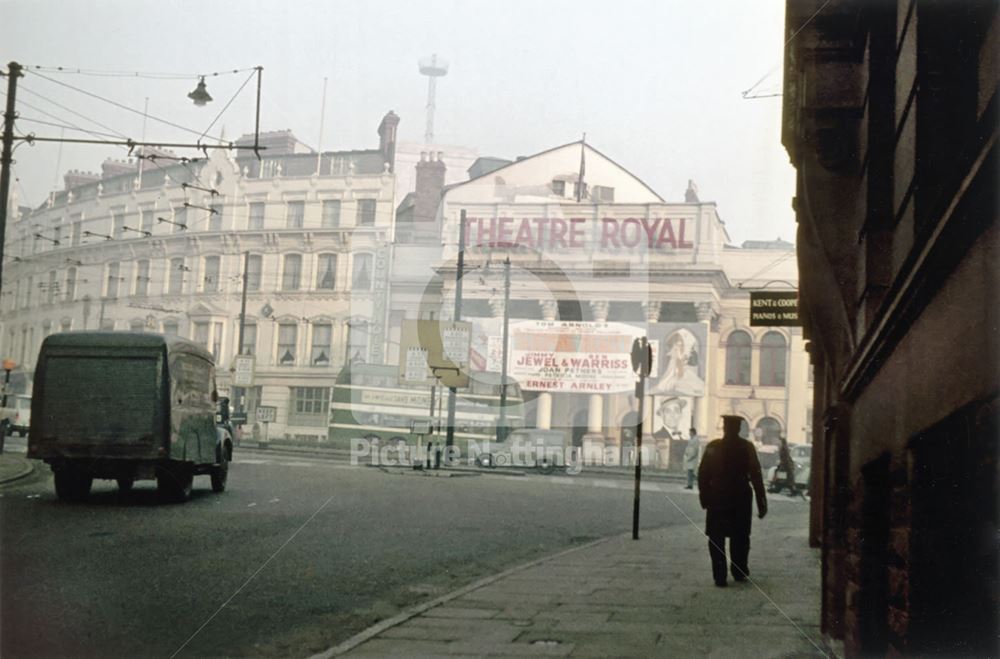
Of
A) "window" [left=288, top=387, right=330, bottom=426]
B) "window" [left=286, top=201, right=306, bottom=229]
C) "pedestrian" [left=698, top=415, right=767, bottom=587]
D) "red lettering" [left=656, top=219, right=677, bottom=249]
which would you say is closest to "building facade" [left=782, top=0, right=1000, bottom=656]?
"pedestrian" [left=698, top=415, right=767, bottom=587]

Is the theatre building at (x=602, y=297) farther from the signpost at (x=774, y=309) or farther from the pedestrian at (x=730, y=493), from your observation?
the pedestrian at (x=730, y=493)

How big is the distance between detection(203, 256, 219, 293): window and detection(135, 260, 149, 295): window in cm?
317

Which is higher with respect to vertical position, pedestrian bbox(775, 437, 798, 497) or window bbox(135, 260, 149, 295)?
window bbox(135, 260, 149, 295)

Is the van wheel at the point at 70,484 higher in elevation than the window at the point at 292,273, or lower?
lower

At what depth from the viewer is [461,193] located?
144 ft

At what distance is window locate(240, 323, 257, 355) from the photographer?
1722 inches

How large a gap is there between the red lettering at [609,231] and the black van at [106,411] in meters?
23.3

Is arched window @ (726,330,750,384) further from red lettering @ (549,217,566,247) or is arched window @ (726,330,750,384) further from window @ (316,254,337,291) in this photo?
window @ (316,254,337,291)

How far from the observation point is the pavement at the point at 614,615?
6613 mm

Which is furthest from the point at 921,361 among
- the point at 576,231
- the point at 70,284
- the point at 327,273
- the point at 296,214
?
the point at 327,273

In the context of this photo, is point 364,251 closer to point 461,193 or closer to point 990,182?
point 461,193

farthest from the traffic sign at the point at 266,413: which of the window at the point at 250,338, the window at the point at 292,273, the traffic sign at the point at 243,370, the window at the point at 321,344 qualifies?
the window at the point at 292,273

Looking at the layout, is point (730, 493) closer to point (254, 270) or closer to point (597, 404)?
point (254, 270)

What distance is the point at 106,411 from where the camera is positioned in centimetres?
1616
